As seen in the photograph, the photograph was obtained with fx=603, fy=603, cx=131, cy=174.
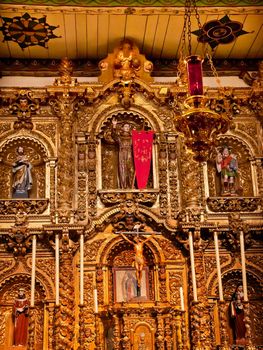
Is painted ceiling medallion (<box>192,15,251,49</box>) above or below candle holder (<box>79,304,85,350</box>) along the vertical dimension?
above

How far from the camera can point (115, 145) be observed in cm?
1219

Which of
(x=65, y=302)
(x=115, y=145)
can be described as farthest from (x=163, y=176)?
(x=65, y=302)

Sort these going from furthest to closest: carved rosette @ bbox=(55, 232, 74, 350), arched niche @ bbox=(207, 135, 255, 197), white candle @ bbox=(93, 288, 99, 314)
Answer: arched niche @ bbox=(207, 135, 255, 197) < carved rosette @ bbox=(55, 232, 74, 350) < white candle @ bbox=(93, 288, 99, 314)

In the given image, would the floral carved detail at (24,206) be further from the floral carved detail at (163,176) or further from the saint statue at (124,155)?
the floral carved detail at (163,176)

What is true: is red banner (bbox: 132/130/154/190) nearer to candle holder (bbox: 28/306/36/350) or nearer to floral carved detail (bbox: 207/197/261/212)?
floral carved detail (bbox: 207/197/261/212)

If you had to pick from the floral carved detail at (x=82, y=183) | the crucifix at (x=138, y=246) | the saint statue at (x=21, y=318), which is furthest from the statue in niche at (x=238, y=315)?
the saint statue at (x=21, y=318)

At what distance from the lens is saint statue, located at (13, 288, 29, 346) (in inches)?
408

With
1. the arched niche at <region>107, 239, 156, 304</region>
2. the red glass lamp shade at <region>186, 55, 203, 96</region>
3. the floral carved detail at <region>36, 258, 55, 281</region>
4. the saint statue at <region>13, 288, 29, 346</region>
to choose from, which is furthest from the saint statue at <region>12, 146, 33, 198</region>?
the red glass lamp shade at <region>186, 55, 203, 96</region>

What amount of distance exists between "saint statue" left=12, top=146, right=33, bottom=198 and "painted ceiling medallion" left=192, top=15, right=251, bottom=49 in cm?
420

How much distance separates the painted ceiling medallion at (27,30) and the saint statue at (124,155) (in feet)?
7.04

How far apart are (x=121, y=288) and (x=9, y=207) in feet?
8.39

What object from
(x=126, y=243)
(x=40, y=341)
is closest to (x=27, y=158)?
(x=126, y=243)

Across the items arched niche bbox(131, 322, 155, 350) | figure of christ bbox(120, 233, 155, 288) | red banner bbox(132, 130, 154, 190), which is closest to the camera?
arched niche bbox(131, 322, 155, 350)

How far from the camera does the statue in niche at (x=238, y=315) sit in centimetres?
1062
